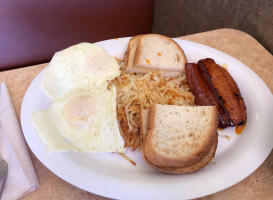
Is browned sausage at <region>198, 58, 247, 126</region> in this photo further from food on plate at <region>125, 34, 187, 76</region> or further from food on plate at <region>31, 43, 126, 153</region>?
food on plate at <region>31, 43, 126, 153</region>

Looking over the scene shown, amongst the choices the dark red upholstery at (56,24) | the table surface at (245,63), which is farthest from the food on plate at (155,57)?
the dark red upholstery at (56,24)

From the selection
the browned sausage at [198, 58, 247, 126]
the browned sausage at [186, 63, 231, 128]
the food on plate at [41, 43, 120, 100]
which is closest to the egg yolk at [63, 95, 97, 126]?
the food on plate at [41, 43, 120, 100]

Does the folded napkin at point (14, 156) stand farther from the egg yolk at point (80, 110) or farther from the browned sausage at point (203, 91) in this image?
the browned sausage at point (203, 91)

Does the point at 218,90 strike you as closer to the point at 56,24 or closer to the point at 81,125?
the point at 81,125

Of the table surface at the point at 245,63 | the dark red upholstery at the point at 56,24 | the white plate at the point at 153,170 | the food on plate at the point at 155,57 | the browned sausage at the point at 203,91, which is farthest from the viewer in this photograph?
the dark red upholstery at the point at 56,24

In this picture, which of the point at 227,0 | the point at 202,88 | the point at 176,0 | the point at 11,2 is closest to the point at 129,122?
the point at 202,88

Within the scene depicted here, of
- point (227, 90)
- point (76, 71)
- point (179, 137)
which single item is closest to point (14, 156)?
point (76, 71)

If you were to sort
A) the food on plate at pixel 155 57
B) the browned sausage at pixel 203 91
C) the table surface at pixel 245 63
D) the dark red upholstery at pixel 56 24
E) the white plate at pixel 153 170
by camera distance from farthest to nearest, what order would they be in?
the dark red upholstery at pixel 56 24, the food on plate at pixel 155 57, the browned sausage at pixel 203 91, the table surface at pixel 245 63, the white plate at pixel 153 170
